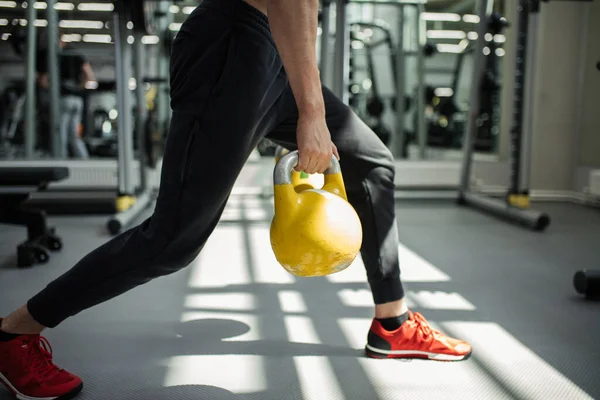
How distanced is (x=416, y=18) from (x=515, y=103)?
246 centimetres

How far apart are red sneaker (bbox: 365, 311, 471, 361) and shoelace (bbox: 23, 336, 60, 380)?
0.80 meters

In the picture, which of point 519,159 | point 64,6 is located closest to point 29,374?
point 519,159

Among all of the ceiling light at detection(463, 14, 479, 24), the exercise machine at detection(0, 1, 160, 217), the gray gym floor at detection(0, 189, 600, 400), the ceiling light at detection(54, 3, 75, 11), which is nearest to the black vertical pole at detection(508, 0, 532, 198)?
the gray gym floor at detection(0, 189, 600, 400)

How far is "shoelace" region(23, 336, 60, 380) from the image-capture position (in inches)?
50.3

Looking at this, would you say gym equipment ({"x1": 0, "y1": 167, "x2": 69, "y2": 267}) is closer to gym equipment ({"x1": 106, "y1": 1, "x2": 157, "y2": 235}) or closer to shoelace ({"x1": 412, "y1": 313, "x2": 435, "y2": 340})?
gym equipment ({"x1": 106, "y1": 1, "x2": 157, "y2": 235})

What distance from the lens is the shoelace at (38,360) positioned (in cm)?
128

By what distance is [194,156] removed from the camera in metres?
1.10

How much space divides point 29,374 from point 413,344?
3.09 feet

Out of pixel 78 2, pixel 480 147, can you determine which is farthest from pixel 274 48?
pixel 78 2

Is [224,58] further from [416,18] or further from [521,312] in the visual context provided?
[416,18]

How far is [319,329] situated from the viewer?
1.78 m

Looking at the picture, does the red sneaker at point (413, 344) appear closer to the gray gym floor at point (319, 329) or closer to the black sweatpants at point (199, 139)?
the gray gym floor at point (319, 329)

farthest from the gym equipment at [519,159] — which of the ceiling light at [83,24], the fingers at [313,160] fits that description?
the ceiling light at [83,24]

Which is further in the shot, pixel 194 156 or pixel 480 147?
pixel 480 147
